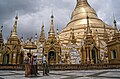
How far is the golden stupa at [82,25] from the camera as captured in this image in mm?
45406

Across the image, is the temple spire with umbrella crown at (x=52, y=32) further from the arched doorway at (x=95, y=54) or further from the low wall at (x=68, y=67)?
the low wall at (x=68, y=67)

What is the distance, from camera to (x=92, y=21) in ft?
169

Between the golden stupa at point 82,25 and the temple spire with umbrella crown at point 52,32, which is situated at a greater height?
the golden stupa at point 82,25

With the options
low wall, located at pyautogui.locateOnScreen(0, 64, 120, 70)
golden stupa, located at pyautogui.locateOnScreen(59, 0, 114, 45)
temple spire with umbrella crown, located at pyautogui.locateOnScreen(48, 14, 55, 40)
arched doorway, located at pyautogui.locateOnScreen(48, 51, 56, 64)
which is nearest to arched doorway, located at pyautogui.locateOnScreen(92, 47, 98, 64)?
arched doorway, located at pyautogui.locateOnScreen(48, 51, 56, 64)

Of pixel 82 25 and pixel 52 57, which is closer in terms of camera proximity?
pixel 52 57


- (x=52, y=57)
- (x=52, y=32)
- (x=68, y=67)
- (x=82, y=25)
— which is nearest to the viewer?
(x=68, y=67)

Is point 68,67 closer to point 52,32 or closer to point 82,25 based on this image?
point 52,32

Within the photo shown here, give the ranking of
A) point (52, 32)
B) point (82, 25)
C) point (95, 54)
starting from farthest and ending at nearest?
point (82, 25) → point (52, 32) → point (95, 54)

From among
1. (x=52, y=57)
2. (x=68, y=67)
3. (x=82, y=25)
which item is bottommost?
(x=68, y=67)

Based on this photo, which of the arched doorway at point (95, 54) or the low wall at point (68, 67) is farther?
the arched doorway at point (95, 54)

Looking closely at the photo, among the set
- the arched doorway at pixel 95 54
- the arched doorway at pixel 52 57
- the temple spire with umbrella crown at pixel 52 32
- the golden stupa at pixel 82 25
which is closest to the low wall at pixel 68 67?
the arched doorway at pixel 95 54

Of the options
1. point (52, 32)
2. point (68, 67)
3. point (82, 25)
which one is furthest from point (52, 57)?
point (82, 25)

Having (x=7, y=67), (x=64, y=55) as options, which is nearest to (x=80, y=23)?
(x=64, y=55)

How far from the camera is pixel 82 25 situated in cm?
4922
